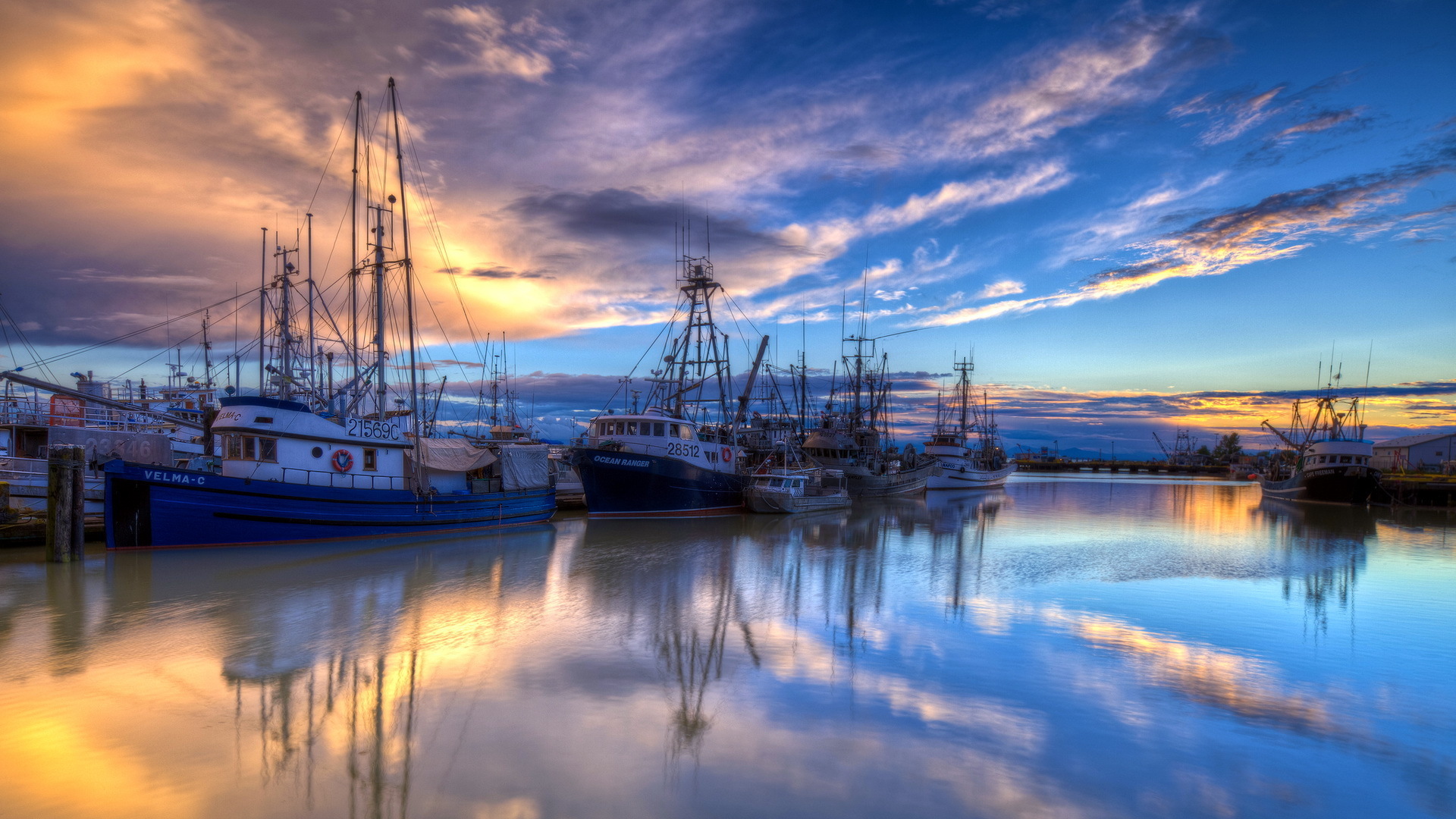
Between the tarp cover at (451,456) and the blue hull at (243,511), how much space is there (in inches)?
58.0

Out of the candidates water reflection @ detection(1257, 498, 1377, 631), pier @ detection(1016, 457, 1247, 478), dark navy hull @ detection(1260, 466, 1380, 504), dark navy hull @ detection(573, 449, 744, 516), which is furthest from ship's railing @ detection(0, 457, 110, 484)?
pier @ detection(1016, 457, 1247, 478)

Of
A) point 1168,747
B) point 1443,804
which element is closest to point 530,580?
point 1168,747

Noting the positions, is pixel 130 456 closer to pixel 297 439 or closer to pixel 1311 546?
pixel 297 439

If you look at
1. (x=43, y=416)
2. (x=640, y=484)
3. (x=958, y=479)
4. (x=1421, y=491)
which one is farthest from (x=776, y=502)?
(x=1421, y=491)

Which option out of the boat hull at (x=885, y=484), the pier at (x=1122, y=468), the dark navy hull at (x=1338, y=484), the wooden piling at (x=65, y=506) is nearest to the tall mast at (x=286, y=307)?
the wooden piling at (x=65, y=506)

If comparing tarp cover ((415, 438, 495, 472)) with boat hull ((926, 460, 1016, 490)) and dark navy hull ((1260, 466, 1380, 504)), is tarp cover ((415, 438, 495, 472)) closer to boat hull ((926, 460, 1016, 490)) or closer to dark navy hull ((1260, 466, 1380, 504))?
boat hull ((926, 460, 1016, 490))

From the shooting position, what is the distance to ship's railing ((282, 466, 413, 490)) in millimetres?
23328

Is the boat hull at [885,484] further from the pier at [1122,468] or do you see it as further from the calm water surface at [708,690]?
the pier at [1122,468]

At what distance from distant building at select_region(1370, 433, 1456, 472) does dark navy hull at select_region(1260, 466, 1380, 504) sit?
2382cm

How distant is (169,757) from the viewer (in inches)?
310

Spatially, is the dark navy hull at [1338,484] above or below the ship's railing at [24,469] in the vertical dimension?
below

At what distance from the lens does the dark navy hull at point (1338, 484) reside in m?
50.1

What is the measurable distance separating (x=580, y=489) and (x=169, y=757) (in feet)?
126

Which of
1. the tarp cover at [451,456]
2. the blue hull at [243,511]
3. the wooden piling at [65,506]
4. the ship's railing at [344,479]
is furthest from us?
the tarp cover at [451,456]
